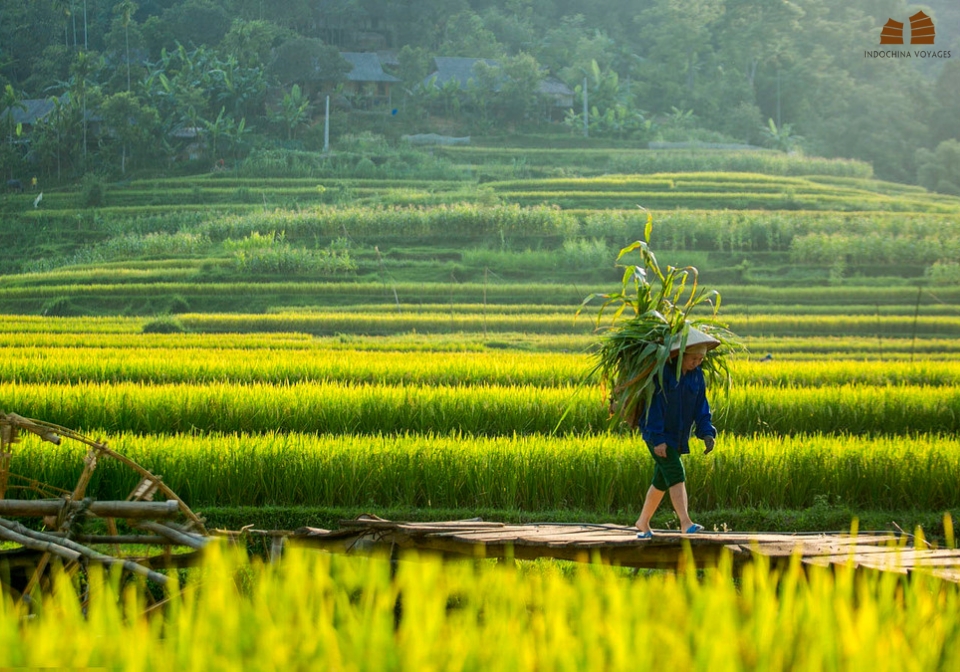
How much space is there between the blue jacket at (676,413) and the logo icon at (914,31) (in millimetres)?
29812

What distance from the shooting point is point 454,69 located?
96.0ft

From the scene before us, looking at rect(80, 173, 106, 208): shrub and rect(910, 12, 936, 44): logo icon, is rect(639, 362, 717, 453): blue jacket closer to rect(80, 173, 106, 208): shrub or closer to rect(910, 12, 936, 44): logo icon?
rect(80, 173, 106, 208): shrub

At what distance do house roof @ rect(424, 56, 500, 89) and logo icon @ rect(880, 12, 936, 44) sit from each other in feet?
38.3

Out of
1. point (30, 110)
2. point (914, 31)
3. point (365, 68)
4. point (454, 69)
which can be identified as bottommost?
point (30, 110)

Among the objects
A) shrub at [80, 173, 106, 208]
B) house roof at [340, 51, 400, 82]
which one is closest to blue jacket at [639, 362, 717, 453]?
shrub at [80, 173, 106, 208]

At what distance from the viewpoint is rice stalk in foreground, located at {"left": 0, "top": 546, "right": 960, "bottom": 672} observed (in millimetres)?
1665

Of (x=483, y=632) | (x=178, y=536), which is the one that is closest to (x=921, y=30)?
(x=178, y=536)

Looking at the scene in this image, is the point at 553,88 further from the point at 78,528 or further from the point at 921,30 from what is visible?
the point at 78,528

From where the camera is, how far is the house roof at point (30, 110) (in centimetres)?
2460

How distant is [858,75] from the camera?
31625 millimetres

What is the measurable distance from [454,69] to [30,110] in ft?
35.9

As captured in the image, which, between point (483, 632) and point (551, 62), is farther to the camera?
point (551, 62)

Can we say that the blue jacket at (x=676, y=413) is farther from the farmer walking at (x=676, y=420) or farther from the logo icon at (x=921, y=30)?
the logo icon at (x=921, y=30)

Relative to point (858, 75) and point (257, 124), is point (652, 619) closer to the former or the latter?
point (257, 124)
